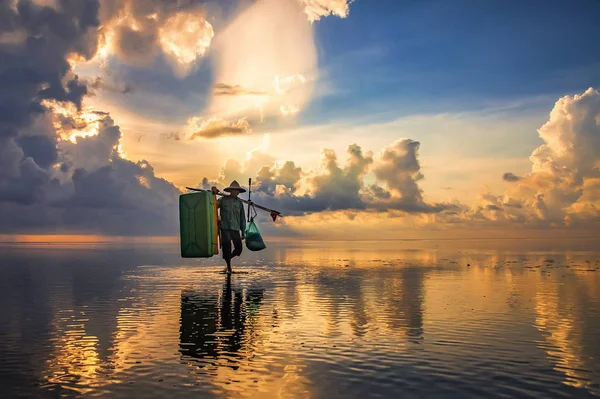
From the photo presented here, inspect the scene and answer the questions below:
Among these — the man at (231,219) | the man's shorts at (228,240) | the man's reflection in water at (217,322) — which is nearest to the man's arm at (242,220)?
the man at (231,219)

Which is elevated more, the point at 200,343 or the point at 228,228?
the point at 228,228

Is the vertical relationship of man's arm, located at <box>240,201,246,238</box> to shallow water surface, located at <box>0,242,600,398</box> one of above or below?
above

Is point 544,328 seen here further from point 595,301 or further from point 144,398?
point 144,398

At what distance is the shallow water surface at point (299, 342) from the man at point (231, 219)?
5502 millimetres

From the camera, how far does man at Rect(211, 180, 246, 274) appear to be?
1017 inches

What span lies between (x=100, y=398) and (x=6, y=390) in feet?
5.03

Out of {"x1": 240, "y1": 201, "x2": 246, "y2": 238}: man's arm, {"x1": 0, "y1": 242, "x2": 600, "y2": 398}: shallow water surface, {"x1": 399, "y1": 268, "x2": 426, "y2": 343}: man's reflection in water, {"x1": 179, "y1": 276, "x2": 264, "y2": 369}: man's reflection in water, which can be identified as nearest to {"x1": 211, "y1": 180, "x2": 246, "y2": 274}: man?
{"x1": 240, "y1": 201, "x2": 246, "y2": 238}: man's arm

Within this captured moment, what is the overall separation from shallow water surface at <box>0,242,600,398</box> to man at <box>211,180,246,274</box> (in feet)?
18.1

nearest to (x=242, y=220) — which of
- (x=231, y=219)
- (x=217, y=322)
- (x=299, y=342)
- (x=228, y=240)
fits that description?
(x=231, y=219)

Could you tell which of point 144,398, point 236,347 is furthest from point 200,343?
point 144,398

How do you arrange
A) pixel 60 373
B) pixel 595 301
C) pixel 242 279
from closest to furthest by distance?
pixel 60 373
pixel 595 301
pixel 242 279

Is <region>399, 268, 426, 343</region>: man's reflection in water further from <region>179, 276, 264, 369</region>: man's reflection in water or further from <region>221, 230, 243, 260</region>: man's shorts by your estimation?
<region>221, 230, 243, 260</region>: man's shorts

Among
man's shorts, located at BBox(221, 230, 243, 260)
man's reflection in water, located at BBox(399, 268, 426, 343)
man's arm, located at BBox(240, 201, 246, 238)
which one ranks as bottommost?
man's reflection in water, located at BBox(399, 268, 426, 343)

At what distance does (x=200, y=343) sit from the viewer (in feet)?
34.7
